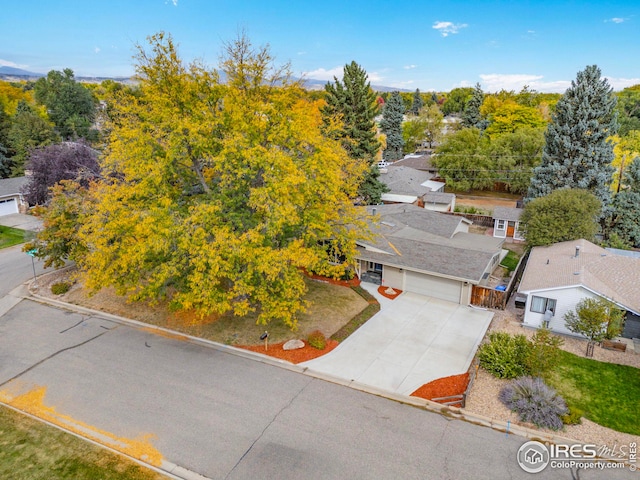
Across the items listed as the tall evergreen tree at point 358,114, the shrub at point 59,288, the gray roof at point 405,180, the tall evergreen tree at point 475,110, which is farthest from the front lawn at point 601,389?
the tall evergreen tree at point 475,110

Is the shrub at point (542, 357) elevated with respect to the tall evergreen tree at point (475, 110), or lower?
lower

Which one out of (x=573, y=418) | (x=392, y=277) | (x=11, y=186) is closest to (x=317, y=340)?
(x=392, y=277)

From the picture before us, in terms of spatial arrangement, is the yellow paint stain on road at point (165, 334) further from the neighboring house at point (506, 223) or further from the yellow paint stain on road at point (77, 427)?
the neighboring house at point (506, 223)

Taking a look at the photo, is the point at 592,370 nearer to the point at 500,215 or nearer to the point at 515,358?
the point at 515,358

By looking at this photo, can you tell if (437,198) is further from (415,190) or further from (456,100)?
(456,100)

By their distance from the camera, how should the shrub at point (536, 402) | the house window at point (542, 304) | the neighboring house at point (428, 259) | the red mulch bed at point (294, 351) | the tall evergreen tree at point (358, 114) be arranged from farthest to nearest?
1. the tall evergreen tree at point (358, 114)
2. the neighboring house at point (428, 259)
3. the house window at point (542, 304)
4. the red mulch bed at point (294, 351)
5. the shrub at point (536, 402)

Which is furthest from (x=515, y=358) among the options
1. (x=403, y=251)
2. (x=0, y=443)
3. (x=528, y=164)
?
(x=528, y=164)
